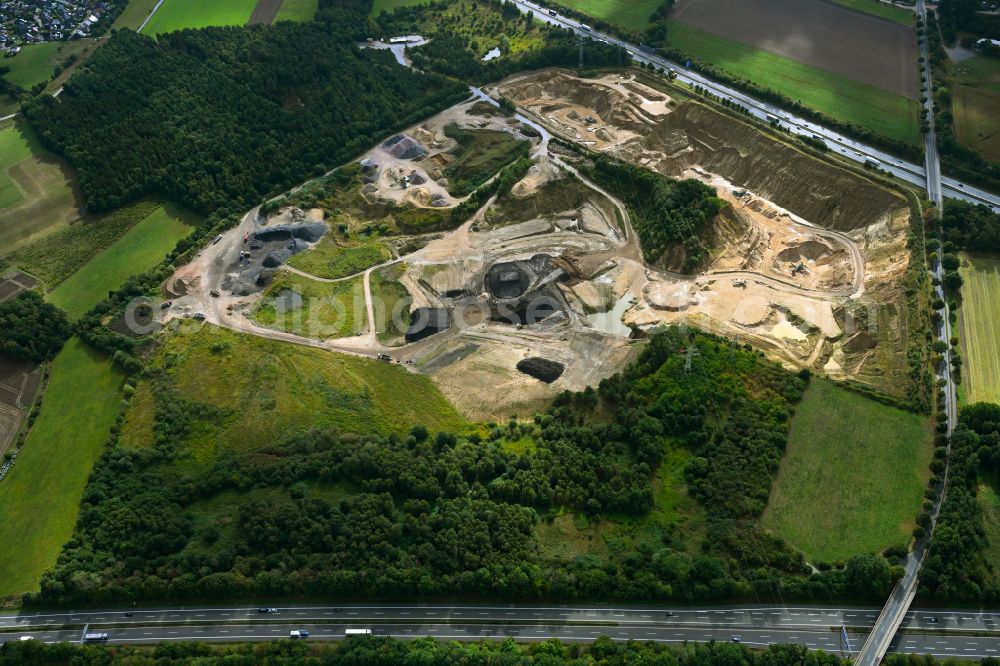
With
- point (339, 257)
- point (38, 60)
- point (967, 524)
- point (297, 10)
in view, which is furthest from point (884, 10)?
point (38, 60)

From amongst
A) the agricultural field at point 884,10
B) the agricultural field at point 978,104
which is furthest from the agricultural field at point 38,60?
the agricultural field at point 978,104

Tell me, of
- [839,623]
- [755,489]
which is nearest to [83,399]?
[755,489]

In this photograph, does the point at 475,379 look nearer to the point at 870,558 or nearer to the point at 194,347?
the point at 194,347

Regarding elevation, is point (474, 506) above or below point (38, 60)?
below

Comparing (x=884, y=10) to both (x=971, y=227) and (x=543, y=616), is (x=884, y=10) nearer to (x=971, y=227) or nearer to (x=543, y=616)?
(x=971, y=227)

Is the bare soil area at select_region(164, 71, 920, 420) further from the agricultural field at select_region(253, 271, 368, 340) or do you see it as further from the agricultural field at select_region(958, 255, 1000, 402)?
the agricultural field at select_region(958, 255, 1000, 402)
